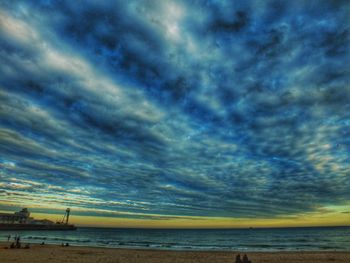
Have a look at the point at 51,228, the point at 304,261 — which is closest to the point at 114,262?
the point at 304,261

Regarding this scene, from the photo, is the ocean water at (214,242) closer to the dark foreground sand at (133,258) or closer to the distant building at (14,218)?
the dark foreground sand at (133,258)

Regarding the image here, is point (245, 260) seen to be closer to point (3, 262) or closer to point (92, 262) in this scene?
point (92, 262)

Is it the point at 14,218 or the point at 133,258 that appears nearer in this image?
the point at 133,258

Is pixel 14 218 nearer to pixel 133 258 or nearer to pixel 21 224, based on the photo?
pixel 21 224

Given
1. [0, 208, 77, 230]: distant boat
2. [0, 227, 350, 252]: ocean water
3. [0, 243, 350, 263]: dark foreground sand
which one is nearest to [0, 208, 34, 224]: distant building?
[0, 208, 77, 230]: distant boat

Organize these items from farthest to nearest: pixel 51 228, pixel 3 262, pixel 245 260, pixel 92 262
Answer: pixel 51 228, pixel 92 262, pixel 3 262, pixel 245 260

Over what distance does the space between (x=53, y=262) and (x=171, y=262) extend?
42.7 ft

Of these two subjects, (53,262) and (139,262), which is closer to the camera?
(53,262)

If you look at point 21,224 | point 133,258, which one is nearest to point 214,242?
point 133,258

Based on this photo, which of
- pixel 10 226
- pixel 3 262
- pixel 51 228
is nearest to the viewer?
pixel 3 262

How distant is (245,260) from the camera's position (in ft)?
59.4

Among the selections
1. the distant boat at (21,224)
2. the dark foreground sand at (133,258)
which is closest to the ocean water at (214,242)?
the dark foreground sand at (133,258)

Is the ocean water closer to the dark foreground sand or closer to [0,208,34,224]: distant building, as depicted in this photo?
the dark foreground sand

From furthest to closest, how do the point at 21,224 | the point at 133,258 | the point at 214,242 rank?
the point at 21,224 → the point at 214,242 → the point at 133,258
